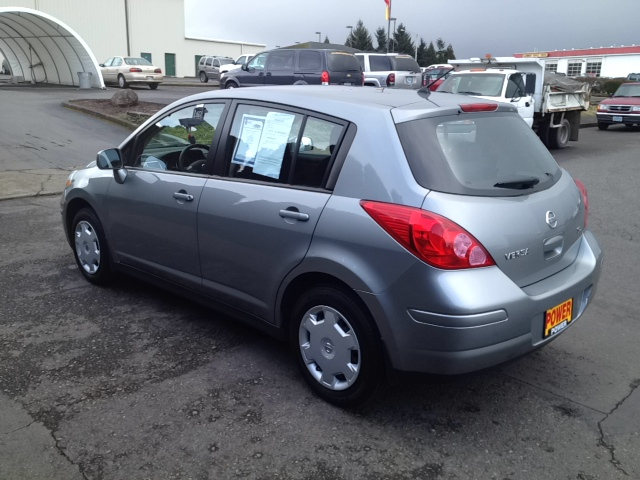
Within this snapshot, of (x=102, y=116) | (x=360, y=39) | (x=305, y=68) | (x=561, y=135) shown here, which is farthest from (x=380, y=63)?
(x=360, y=39)

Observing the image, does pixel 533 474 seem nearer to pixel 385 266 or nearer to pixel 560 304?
pixel 560 304

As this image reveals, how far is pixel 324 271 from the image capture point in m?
3.28

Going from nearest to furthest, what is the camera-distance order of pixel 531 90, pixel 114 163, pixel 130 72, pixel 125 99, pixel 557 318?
pixel 557 318 < pixel 114 163 < pixel 531 90 < pixel 125 99 < pixel 130 72

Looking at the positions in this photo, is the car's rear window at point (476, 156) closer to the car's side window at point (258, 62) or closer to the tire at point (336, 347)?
the tire at point (336, 347)

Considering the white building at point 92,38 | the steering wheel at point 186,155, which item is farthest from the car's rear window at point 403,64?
the steering wheel at point 186,155

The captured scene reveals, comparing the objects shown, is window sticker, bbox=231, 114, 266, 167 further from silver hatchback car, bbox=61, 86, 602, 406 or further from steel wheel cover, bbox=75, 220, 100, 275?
steel wheel cover, bbox=75, 220, 100, 275

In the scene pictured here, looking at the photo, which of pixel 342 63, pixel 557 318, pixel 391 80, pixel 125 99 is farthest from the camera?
pixel 391 80

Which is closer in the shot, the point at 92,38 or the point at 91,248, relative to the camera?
the point at 91,248

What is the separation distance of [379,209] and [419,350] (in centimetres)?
72

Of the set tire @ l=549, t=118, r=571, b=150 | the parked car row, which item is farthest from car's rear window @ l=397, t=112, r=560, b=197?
the parked car row

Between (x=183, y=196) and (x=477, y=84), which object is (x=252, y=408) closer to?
(x=183, y=196)

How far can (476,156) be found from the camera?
3361 millimetres

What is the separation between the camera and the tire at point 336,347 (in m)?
3.19

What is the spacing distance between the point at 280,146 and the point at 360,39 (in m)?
86.0
